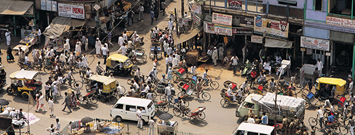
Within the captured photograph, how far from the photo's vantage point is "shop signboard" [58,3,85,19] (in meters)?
59.4

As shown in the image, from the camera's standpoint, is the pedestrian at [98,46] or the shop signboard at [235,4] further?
the pedestrian at [98,46]

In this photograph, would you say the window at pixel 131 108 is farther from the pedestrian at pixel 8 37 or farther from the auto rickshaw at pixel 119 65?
the pedestrian at pixel 8 37

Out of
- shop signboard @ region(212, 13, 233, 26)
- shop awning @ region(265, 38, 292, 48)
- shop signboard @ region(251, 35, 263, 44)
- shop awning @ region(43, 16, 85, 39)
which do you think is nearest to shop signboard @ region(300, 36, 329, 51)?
shop awning @ region(265, 38, 292, 48)

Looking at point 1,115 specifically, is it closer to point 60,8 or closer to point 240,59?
point 60,8

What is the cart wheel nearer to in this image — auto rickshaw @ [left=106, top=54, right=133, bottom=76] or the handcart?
the handcart

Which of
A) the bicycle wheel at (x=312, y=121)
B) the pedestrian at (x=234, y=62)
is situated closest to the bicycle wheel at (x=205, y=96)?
the pedestrian at (x=234, y=62)

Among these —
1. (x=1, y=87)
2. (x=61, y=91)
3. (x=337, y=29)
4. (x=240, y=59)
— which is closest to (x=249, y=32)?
(x=240, y=59)

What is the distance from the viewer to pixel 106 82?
4862 centimetres

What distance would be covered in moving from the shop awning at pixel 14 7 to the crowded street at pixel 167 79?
1.89 m

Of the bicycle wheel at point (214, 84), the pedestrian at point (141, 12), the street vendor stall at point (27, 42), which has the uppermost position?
the pedestrian at point (141, 12)

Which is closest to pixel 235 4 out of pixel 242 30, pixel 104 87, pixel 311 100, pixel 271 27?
pixel 242 30

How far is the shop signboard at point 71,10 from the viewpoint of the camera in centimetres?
5938

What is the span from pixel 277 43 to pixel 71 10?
62.9 feet

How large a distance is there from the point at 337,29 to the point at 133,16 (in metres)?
23.4
